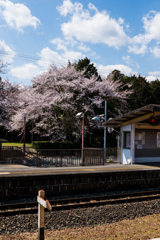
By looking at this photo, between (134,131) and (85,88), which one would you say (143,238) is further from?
(85,88)

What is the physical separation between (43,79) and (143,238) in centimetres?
2963

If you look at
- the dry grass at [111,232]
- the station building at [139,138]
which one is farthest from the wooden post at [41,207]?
the station building at [139,138]

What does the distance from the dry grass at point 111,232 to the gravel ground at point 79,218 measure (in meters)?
0.43

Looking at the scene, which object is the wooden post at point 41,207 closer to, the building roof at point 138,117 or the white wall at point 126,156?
the building roof at point 138,117

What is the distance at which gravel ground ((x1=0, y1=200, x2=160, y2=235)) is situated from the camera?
6879mm

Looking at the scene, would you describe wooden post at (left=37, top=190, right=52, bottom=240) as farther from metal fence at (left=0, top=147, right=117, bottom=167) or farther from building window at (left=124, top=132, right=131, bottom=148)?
building window at (left=124, top=132, right=131, bottom=148)

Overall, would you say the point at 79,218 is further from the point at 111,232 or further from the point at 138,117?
the point at 138,117

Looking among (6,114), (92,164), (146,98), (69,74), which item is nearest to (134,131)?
(92,164)

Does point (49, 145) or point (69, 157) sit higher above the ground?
point (49, 145)

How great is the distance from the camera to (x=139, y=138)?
54.4 ft

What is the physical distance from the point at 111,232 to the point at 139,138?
10.8 m

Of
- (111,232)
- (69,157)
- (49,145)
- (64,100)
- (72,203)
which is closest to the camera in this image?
(111,232)

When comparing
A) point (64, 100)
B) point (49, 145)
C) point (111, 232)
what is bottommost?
point (111, 232)

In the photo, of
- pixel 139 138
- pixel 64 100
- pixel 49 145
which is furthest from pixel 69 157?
pixel 64 100
